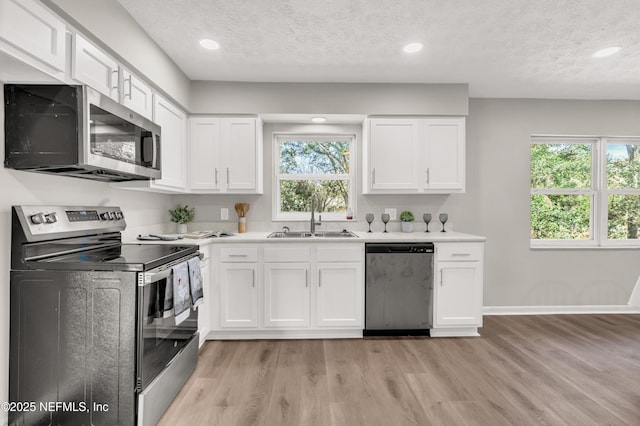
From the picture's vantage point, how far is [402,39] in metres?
→ 2.44

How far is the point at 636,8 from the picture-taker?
81.5 inches

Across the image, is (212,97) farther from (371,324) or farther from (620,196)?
(620,196)

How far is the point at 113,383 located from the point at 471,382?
7.22ft

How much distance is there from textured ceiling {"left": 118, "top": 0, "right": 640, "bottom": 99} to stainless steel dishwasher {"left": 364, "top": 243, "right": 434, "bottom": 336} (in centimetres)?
165

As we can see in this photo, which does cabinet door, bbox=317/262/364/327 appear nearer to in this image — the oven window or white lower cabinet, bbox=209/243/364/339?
white lower cabinet, bbox=209/243/364/339

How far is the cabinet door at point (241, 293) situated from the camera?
2895 mm

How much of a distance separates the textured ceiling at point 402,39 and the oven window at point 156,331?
1781 millimetres

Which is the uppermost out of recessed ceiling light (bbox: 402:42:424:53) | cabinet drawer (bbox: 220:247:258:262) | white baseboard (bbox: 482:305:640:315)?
recessed ceiling light (bbox: 402:42:424:53)

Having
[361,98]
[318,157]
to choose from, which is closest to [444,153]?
[361,98]

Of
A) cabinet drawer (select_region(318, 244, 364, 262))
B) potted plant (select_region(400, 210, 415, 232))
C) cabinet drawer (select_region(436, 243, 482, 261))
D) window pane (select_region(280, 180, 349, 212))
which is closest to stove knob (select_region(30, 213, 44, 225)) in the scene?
Result: cabinet drawer (select_region(318, 244, 364, 262))

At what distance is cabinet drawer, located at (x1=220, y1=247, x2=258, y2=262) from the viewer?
289 cm

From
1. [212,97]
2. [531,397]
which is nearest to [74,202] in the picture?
[212,97]

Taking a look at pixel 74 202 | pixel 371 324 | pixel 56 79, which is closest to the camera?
pixel 56 79

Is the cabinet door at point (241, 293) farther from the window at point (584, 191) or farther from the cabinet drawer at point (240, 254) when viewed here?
the window at point (584, 191)
